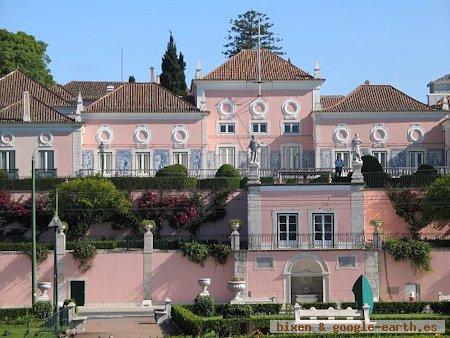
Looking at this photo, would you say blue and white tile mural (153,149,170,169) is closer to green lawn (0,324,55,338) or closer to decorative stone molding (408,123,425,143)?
decorative stone molding (408,123,425,143)

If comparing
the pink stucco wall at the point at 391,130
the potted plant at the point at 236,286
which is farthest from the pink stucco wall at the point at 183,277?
the pink stucco wall at the point at 391,130

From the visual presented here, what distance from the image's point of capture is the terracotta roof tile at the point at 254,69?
67.5m

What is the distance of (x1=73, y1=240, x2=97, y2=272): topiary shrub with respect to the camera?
5441 cm

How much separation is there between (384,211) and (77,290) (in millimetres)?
14340

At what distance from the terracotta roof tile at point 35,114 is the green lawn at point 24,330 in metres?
20.6

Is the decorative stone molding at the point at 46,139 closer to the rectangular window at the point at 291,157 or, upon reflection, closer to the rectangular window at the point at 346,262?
the rectangular window at the point at 291,157

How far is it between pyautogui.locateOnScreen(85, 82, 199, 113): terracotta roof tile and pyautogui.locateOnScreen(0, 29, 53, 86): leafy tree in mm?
16671

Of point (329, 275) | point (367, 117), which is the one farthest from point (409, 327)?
point (367, 117)

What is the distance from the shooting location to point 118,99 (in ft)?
219

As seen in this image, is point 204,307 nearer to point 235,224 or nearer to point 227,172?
point 235,224

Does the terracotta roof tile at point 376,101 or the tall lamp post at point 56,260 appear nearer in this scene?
the tall lamp post at point 56,260

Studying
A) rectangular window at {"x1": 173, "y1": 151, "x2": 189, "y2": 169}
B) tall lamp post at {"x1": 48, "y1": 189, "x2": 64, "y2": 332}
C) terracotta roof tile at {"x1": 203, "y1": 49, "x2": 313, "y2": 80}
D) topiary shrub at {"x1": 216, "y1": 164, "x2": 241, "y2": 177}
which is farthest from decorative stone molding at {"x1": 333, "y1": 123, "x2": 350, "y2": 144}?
tall lamp post at {"x1": 48, "y1": 189, "x2": 64, "y2": 332}

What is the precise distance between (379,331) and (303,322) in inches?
97.1

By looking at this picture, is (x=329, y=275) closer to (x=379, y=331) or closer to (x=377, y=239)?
(x=377, y=239)
